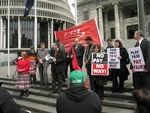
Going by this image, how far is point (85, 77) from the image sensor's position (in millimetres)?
3768

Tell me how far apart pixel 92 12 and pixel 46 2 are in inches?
1490

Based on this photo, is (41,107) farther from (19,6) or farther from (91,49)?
(19,6)

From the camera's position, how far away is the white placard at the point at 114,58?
7746 mm

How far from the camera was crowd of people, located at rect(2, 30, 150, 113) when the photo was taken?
291cm

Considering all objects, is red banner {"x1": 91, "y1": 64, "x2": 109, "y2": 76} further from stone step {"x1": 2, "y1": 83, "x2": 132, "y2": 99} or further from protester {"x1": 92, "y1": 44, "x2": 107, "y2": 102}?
stone step {"x1": 2, "y1": 83, "x2": 132, "y2": 99}

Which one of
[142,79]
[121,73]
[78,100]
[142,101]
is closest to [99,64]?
[121,73]

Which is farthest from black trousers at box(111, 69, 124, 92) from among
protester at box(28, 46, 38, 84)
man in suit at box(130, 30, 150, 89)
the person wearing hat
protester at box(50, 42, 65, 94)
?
the person wearing hat

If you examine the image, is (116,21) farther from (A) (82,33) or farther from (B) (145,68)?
(B) (145,68)

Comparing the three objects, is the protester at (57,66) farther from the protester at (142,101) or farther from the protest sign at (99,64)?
the protester at (142,101)

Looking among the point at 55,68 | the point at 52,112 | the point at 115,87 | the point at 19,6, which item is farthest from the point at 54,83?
the point at 19,6

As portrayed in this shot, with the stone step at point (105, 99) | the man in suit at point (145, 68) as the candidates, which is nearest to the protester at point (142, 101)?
the man in suit at point (145, 68)

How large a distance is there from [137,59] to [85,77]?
316 cm

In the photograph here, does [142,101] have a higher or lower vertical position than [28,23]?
lower

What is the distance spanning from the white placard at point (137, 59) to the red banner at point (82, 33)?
2408 mm
